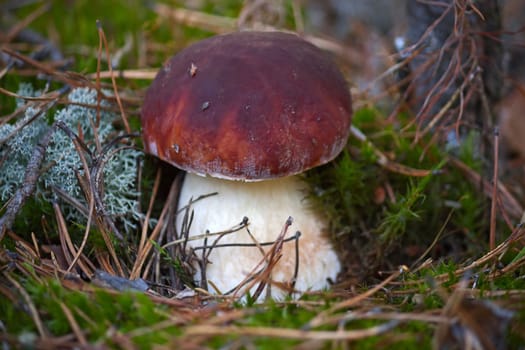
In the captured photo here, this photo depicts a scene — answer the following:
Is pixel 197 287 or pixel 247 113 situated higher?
pixel 247 113

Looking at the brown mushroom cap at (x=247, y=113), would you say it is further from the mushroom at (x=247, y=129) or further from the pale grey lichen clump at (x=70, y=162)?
the pale grey lichen clump at (x=70, y=162)

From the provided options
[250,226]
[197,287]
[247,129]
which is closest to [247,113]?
[247,129]

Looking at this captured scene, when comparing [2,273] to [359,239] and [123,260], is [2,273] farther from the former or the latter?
[359,239]

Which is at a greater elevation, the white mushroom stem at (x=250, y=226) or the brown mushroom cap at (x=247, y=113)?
the brown mushroom cap at (x=247, y=113)

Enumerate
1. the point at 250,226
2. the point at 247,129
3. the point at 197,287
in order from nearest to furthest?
1. the point at 247,129
2. the point at 197,287
3. the point at 250,226

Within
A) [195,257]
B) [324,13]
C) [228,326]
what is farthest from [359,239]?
[324,13]

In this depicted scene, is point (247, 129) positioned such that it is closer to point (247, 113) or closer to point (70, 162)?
point (247, 113)

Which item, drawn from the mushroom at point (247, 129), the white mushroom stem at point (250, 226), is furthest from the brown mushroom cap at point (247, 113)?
the white mushroom stem at point (250, 226)
